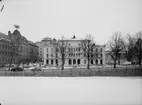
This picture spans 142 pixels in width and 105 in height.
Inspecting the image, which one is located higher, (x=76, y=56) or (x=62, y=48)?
(x=62, y=48)

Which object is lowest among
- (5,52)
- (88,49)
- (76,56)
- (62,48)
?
(76,56)

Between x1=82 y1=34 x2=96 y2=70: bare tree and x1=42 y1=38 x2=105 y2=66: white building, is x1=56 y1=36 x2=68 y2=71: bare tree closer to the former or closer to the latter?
x1=42 y1=38 x2=105 y2=66: white building

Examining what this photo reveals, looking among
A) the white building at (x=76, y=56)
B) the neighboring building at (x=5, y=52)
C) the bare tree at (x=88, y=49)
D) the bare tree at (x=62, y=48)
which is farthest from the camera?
the white building at (x=76, y=56)

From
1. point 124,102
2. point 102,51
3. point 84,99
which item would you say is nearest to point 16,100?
point 84,99

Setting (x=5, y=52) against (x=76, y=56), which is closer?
(x=5, y=52)

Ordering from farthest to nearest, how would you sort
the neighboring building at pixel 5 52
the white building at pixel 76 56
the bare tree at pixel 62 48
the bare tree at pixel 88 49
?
1. the white building at pixel 76 56
2. the bare tree at pixel 62 48
3. the bare tree at pixel 88 49
4. the neighboring building at pixel 5 52

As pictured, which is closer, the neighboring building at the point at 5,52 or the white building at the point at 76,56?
the neighboring building at the point at 5,52

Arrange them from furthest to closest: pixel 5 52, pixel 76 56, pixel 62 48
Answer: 1. pixel 76 56
2. pixel 62 48
3. pixel 5 52

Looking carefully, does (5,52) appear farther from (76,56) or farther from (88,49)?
(88,49)

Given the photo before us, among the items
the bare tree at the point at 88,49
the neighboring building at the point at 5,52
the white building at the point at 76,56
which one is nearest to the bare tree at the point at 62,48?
the white building at the point at 76,56

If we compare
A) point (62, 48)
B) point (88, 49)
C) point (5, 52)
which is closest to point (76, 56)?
point (62, 48)

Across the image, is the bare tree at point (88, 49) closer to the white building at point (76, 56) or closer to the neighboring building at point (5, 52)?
the white building at point (76, 56)

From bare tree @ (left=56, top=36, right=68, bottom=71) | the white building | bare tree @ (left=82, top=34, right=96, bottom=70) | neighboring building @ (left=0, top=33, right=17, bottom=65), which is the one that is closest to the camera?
neighboring building @ (left=0, top=33, right=17, bottom=65)

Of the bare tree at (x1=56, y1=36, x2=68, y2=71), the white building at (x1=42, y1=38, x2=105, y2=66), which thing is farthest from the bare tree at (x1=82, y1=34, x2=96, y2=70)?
the bare tree at (x1=56, y1=36, x2=68, y2=71)
